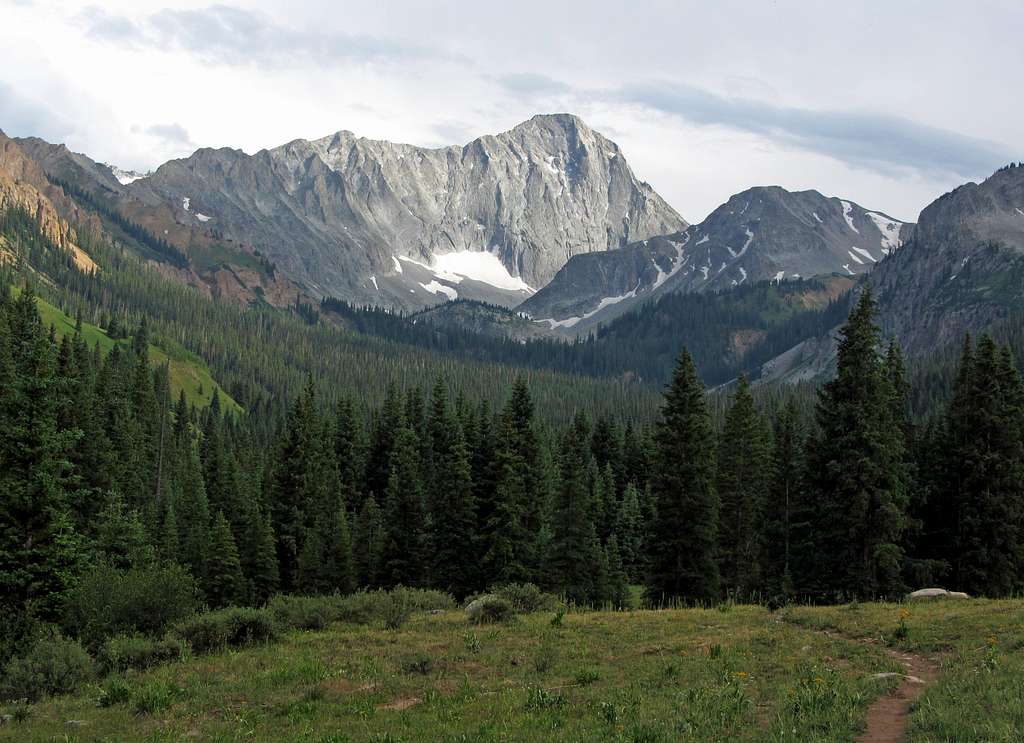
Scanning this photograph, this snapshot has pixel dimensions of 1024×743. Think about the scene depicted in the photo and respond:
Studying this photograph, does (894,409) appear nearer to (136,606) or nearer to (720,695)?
(720,695)

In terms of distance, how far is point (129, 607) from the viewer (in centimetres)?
2994

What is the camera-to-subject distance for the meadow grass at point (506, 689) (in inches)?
645

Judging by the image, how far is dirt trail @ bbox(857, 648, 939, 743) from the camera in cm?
1488

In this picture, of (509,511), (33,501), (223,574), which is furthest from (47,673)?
(223,574)

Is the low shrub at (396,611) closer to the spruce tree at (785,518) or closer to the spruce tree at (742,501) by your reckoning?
the spruce tree at (785,518)

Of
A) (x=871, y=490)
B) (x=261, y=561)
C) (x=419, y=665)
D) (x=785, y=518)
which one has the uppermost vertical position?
(x=871, y=490)

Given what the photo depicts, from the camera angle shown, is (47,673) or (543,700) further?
(47,673)

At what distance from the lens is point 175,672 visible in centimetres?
2327

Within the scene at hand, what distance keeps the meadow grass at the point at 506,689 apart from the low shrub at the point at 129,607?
5644 mm

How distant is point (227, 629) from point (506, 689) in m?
10.8

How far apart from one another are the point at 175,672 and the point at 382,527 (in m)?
38.1

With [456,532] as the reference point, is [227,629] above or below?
above

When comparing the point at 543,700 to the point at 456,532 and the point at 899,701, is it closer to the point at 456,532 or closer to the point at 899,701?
the point at 899,701

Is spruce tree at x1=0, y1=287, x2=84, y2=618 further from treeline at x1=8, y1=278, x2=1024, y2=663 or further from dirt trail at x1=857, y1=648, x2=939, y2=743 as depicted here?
dirt trail at x1=857, y1=648, x2=939, y2=743
